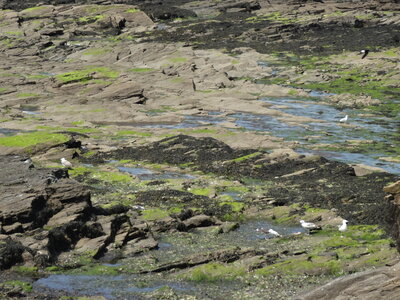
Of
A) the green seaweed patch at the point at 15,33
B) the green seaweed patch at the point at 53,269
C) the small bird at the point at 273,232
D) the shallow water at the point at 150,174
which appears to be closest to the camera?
the green seaweed patch at the point at 53,269

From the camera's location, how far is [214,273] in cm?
1994

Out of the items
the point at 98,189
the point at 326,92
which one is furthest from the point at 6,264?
the point at 326,92

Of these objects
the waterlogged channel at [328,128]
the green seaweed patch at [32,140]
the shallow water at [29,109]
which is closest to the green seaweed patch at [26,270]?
the green seaweed patch at [32,140]

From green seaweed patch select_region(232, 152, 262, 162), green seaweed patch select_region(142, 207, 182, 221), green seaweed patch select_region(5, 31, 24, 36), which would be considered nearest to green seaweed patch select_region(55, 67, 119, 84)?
green seaweed patch select_region(232, 152, 262, 162)

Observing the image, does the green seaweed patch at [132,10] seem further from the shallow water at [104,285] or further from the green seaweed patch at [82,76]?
the shallow water at [104,285]

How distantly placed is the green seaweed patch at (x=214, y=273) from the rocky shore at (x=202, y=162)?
0.21 ft

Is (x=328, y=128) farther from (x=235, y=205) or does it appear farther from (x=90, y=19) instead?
(x=90, y=19)

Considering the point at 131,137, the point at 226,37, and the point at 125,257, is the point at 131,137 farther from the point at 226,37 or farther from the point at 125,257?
the point at 226,37

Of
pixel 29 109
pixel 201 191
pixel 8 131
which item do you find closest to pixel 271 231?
pixel 201 191

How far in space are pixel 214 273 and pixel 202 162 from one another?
1597cm

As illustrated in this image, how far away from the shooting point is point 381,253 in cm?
1986

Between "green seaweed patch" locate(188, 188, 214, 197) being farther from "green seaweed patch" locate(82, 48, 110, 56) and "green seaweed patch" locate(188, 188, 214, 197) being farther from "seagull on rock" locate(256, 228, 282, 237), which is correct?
"green seaweed patch" locate(82, 48, 110, 56)

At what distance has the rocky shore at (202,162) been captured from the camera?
19.9 meters

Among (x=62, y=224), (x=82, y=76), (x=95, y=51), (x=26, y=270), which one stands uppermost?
(x=26, y=270)
